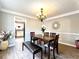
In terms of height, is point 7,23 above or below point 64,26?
above

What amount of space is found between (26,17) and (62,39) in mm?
3330

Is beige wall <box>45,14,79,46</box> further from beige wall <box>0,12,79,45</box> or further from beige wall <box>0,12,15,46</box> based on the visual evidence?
beige wall <box>0,12,15,46</box>

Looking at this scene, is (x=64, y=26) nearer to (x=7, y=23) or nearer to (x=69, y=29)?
(x=69, y=29)

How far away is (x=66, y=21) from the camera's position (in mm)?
5715

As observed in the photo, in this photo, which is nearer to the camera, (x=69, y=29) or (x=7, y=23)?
(x=7, y=23)

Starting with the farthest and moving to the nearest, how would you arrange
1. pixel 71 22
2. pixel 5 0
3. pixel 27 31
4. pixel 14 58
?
1. pixel 27 31
2. pixel 71 22
3. pixel 5 0
4. pixel 14 58

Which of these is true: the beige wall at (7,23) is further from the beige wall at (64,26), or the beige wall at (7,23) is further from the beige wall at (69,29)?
the beige wall at (69,29)

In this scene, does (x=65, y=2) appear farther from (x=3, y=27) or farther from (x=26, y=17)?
(x=3, y=27)

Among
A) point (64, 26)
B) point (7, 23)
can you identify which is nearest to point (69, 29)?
point (64, 26)

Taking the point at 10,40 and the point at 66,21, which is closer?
the point at 10,40

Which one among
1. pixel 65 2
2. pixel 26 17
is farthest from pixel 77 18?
pixel 26 17

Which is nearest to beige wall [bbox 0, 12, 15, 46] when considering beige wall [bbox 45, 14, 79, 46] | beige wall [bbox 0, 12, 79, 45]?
beige wall [bbox 0, 12, 79, 45]

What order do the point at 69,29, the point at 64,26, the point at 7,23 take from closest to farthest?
the point at 7,23
the point at 69,29
the point at 64,26

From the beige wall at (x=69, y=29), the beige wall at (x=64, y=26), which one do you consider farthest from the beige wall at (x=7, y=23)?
the beige wall at (x=69, y=29)
